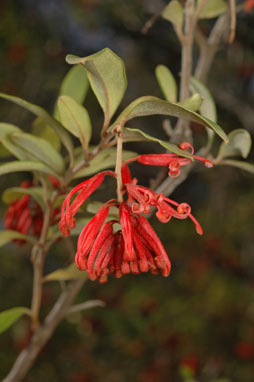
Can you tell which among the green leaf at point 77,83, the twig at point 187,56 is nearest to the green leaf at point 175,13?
the twig at point 187,56

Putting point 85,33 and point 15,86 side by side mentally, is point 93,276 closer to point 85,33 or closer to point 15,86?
point 15,86

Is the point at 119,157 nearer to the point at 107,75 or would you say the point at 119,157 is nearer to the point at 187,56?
the point at 107,75

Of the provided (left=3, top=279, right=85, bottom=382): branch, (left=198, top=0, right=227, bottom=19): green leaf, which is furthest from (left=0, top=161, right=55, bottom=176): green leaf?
(left=198, top=0, right=227, bottom=19): green leaf

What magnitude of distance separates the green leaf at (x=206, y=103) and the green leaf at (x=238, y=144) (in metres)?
0.06

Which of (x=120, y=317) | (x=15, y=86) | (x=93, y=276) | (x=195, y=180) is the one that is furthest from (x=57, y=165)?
(x=195, y=180)

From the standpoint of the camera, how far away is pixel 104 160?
696mm

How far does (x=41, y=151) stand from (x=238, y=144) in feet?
0.91

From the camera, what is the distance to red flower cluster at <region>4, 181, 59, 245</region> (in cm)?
85

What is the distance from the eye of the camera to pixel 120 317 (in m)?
2.48

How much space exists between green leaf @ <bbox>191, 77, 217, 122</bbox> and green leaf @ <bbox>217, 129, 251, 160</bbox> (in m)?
0.06

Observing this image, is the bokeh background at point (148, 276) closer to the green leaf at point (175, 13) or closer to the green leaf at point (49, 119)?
the green leaf at point (175, 13)

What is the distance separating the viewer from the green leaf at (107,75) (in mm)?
532

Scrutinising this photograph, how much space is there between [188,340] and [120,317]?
13.9 inches

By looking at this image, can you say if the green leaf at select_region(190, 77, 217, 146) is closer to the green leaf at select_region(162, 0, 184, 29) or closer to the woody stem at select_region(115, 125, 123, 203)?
the green leaf at select_region(162, 0, 184, 29)
